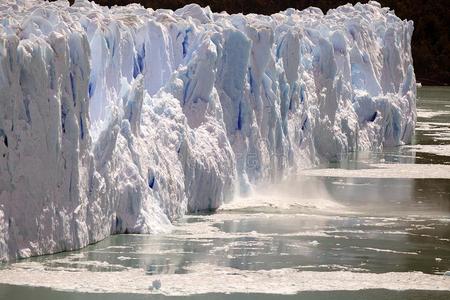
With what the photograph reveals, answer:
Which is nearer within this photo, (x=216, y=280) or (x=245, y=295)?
(x=245, y=295)

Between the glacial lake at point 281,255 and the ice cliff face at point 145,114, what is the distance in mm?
337

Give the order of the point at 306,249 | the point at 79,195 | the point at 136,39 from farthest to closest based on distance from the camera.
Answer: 1. the point at 136,39
2. the point at 306,249
3. the point at 79,195

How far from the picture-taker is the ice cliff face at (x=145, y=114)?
11820 millimetres

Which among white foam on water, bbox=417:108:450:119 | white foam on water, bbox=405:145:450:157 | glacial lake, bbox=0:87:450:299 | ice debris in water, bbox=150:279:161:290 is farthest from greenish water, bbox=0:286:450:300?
white foam on water, bbox=417:108:450:119

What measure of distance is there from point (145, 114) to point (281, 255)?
8.64 ft

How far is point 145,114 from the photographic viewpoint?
48.4 ft

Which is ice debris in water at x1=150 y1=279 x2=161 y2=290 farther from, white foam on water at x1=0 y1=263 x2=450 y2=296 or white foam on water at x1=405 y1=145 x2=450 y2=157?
white foam on water at x1=405 y1=145 x2=450 y2=157

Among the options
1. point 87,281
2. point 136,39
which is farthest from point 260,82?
point 87,281

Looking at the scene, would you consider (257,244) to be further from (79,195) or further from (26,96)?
(26,96)

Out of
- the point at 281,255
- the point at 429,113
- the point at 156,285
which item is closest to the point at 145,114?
the point at 281,255

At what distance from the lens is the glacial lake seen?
11211mm

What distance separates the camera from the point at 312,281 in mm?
11773

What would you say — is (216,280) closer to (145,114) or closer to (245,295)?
(245,295)

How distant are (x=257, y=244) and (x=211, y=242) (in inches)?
17.9
